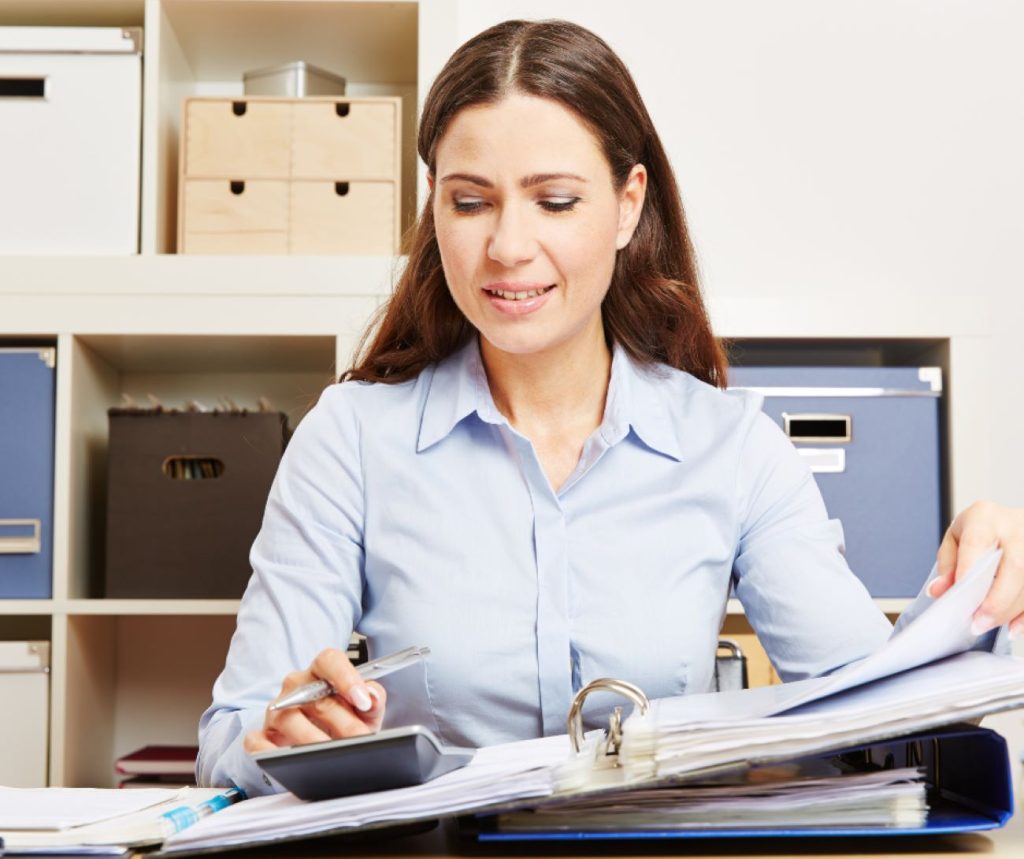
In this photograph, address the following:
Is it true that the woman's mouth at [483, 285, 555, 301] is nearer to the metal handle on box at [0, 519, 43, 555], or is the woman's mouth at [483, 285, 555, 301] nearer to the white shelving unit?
the white shelving unit

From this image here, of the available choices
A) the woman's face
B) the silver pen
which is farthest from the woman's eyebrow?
the silver pen

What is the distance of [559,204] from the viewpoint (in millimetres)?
1092

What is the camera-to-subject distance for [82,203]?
1797mm

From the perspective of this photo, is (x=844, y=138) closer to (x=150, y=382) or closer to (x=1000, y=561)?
(x=150, y=382)

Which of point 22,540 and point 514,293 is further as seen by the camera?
point 22,540

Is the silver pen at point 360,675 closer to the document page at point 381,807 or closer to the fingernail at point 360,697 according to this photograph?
the fingernail at point 360,697

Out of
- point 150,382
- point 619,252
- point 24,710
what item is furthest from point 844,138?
point 24,710

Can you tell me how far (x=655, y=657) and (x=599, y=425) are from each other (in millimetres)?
248

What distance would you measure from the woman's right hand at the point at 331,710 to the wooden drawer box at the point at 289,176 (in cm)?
117

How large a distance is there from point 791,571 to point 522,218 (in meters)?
0.40

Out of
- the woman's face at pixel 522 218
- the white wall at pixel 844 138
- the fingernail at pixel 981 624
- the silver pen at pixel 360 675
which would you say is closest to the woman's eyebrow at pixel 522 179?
the woman's face at pixel 522 218

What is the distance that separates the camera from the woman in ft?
3.51

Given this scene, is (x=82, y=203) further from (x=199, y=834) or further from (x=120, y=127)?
(x=199, y=834)

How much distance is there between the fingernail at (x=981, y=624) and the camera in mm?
623
